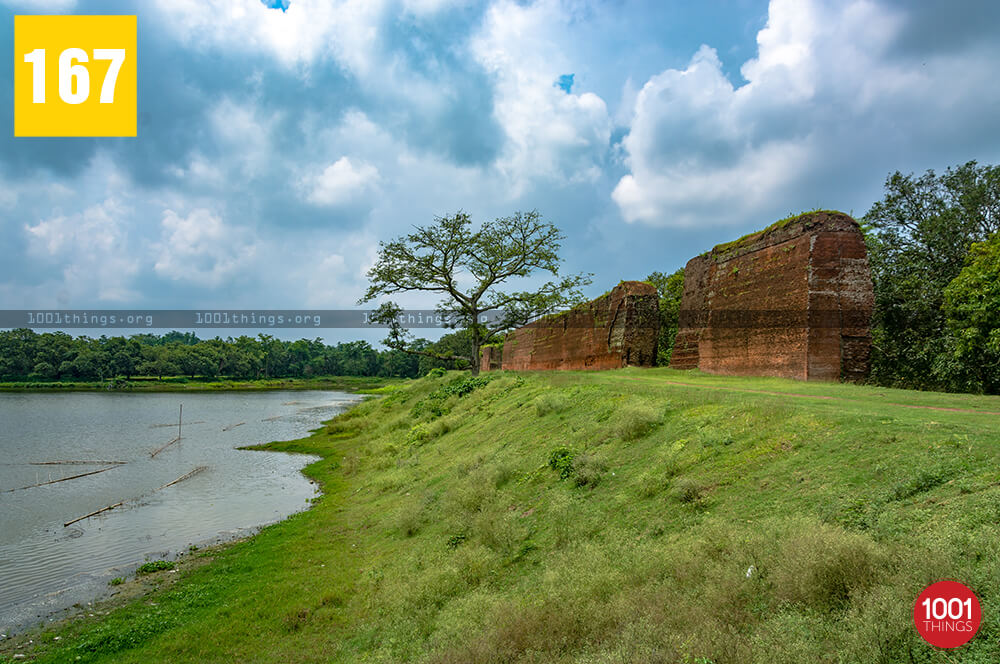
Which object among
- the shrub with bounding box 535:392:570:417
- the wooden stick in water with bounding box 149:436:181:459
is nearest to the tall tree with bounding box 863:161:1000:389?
the shrub with bounding box 535:392:570:417

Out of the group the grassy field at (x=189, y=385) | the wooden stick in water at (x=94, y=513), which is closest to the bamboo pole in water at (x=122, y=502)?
the wooden stick in water at (x=94, y=513)

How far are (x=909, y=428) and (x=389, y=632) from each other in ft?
19.2

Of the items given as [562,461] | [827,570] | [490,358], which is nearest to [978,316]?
[562,461]

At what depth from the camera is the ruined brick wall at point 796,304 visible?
39.8ft

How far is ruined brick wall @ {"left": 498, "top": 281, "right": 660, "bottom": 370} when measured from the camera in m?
20.4

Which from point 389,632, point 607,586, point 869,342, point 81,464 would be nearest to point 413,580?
point 389,632

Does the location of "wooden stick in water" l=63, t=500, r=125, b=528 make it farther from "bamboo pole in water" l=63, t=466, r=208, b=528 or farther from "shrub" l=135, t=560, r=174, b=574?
"shrub" l=135, t=560, r=174, b=574

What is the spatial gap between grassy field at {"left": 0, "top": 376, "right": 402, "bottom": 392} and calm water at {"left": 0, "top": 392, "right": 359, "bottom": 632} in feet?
156

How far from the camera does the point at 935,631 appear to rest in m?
2.62

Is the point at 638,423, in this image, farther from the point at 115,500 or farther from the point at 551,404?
the point at 115,500

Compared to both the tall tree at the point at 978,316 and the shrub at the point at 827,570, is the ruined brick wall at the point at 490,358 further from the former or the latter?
the shrub at the point at 827,570

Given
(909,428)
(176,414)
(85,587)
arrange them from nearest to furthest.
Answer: (909,428)
(85,587)
(176,414)

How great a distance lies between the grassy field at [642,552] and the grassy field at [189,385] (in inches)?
3142

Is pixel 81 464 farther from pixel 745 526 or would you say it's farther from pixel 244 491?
pixel 745 526
